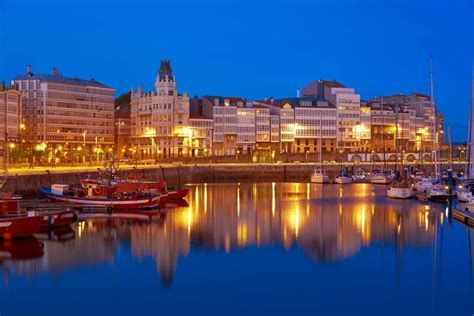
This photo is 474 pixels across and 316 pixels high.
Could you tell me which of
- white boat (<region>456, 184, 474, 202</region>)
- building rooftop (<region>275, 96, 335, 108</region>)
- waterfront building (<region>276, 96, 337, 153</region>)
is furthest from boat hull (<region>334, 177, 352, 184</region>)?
building rooftop (<region>275, 96, 335, 108</region>)

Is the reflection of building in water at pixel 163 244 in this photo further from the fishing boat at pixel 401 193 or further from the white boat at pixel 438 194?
the fishing boat at pixel 401 193

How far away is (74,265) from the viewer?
99.1 ft

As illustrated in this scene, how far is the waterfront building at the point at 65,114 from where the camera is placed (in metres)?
109

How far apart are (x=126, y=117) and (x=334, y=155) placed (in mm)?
34798

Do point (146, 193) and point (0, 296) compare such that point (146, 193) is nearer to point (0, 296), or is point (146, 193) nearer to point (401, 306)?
point (0, 296)

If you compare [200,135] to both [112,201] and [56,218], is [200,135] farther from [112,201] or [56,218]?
[56,218]

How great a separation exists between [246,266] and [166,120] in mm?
84136

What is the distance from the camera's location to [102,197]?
48.4 m

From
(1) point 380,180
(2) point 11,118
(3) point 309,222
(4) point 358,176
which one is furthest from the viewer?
(2) point 11,118

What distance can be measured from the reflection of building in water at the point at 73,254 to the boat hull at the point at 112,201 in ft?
27.8

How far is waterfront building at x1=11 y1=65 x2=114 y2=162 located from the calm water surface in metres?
64.9

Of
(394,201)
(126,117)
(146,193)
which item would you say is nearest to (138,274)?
(146,193)

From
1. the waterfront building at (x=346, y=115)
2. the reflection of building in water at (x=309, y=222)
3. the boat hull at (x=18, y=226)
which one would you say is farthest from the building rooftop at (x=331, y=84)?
the boat hull at (x=18, y=226)

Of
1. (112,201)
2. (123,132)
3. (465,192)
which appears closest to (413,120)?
(123,132)
